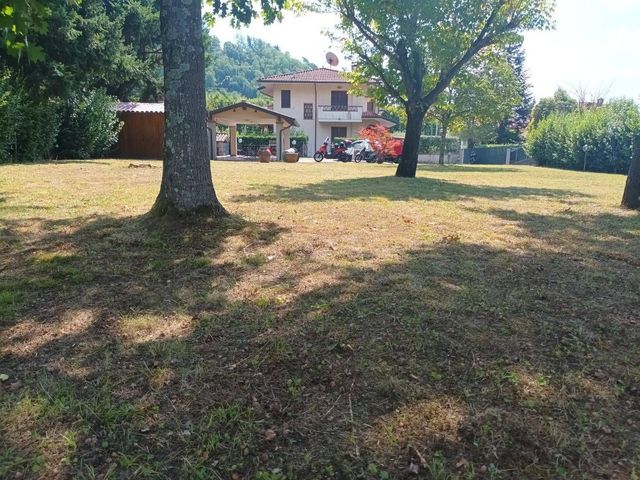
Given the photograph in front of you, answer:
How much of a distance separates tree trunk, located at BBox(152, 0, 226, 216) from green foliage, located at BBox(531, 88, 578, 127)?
53.9 meters

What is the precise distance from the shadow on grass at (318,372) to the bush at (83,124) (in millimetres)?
17427

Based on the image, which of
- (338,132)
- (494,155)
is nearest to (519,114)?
(494,155)

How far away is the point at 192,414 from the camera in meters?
2.13

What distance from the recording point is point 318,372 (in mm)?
2457

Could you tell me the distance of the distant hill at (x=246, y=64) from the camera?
273 ft

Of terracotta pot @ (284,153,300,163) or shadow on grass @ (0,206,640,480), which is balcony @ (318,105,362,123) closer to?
terracotta pot @ (284,153,300,163)

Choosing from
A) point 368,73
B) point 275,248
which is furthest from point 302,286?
point 368,73

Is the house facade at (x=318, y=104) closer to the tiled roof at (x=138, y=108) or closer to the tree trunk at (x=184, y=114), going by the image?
the tiled roof at (x=138, y=108)

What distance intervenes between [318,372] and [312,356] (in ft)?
0.49

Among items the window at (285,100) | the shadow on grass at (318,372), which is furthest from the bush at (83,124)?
the window at (285,100)

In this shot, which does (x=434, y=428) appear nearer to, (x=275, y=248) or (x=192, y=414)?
(x=192, y=414)

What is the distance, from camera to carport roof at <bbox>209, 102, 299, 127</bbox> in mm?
28047

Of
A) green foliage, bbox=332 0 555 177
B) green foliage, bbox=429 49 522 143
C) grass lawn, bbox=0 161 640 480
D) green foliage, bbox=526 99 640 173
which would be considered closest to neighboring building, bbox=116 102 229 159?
green foliage, bbox=332 0 555 177

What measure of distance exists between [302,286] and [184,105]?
8.28 feet
